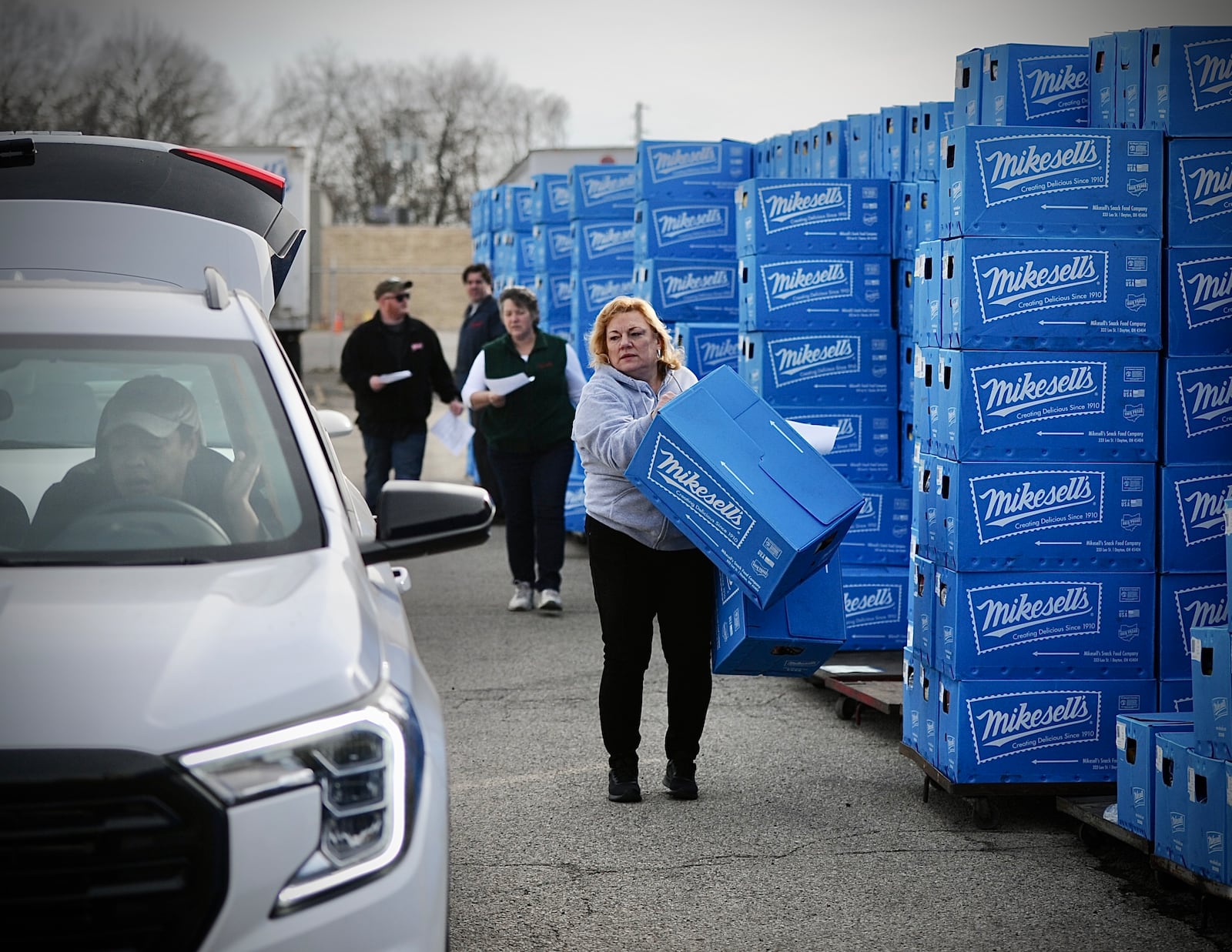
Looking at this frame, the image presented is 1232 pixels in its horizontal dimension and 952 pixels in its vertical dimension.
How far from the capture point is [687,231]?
404 inches

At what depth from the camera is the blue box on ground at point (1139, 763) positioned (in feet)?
15.8

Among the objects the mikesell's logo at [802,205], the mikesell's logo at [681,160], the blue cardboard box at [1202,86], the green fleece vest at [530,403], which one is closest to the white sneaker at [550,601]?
the green fleece vest at [530,403]

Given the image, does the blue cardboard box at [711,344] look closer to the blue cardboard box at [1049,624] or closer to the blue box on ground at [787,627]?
the blue box on ground at [787,627]

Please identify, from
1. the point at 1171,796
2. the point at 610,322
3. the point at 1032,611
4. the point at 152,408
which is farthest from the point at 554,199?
the point at 152,408

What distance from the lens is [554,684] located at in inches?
311

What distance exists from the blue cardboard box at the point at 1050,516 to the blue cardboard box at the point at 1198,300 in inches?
19.7

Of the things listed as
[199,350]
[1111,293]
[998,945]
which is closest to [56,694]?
[199,350]

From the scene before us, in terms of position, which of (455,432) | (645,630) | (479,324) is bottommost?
(645,630)

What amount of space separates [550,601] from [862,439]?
276 cm

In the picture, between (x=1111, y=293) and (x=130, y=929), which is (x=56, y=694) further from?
(x=1111, y=293)

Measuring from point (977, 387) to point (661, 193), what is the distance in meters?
5.18

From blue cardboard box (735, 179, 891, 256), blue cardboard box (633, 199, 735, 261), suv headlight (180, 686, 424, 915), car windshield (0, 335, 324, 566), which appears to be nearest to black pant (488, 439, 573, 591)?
blue cardboard box (633, 199, 735, 261)

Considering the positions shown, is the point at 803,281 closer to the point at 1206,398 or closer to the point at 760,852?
the point at 1206,398

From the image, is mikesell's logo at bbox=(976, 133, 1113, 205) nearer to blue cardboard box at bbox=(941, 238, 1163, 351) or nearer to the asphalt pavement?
blue cardboard box at bbox=(941, 238, 1163, 351)
